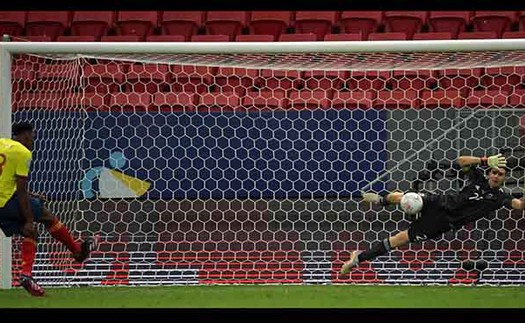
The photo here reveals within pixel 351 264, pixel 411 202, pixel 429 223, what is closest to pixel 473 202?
pixel 429 223

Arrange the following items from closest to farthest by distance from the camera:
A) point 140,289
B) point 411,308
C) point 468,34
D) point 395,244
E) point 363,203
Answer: point 411,308 → point 140,289 → point 395,244 → point 363,203 → point 468,34

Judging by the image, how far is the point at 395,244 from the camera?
22.2 feet

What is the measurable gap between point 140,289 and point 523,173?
3.49 meters

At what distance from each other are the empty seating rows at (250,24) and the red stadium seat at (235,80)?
1965mm

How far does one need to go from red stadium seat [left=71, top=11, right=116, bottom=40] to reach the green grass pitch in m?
4.86

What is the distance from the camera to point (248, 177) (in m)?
7.68

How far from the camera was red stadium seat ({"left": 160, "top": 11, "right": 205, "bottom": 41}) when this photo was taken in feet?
34.7

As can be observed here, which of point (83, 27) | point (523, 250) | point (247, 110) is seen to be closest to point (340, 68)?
point (247, 110)

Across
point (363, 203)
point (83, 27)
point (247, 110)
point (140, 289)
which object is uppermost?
point (83, 27)

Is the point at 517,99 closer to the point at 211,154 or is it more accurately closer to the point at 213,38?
Result: the point at 211,154

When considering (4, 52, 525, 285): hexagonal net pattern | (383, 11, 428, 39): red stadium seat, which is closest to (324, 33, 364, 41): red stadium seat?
(383, 11, 428, 39): red stadium seat

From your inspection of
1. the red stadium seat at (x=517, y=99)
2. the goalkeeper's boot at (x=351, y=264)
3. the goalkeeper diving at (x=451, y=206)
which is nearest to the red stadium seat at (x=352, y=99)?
the red stadium seat at (x=517, y=99)

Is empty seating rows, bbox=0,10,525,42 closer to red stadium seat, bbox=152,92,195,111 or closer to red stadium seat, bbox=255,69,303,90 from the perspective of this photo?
red stadium seat, bbox=255,69,303,90

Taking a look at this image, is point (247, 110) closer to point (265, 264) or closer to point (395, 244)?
point (265, 264)
